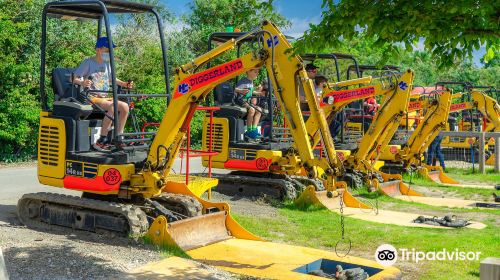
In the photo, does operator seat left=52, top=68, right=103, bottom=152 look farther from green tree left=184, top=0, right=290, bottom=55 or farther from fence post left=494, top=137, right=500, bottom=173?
green tree left=184, top=0, right=290, bottom=55

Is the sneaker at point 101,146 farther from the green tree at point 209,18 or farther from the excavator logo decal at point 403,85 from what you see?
the green tree at point 209,18

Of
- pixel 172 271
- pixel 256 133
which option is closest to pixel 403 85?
pixel 256 133

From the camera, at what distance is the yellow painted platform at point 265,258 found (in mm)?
7628

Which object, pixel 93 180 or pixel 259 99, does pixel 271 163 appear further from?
pixel 93 180

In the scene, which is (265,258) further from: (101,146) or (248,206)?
(248,206)

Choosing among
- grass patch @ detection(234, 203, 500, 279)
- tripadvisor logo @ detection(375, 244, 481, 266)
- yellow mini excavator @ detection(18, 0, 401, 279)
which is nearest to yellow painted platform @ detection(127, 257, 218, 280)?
yellow mini excavator @ detection(18, 0, 401, 279)

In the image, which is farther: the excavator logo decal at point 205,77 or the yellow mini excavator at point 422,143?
the yellow mini excavator at point 422,143

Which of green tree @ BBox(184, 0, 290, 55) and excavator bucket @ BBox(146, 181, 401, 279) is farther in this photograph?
green tree @ BBox(184, 0, 290, 55)

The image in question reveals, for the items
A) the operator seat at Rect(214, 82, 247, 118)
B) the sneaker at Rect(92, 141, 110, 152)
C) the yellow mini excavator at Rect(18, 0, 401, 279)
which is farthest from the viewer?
the operator seat at Rect(214, 82, 247, 118)

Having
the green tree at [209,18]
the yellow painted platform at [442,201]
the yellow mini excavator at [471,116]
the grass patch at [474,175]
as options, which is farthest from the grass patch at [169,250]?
the green tree at [209,18]

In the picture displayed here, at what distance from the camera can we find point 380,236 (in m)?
9.95

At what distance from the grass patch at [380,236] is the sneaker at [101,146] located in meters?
2.42

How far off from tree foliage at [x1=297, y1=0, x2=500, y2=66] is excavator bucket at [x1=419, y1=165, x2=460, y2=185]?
12.0 m

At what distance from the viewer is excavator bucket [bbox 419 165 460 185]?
18109mm
